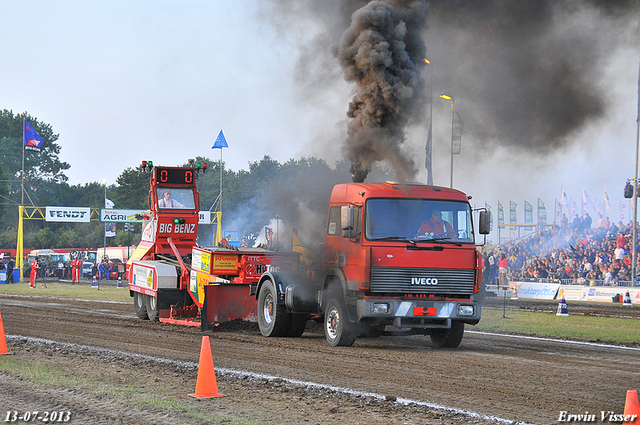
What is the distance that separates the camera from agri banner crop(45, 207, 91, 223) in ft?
169

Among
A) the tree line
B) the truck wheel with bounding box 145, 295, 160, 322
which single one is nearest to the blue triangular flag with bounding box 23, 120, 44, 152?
the tree line

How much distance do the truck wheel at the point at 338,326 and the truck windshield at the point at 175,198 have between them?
7.15m

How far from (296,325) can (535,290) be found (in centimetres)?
2075

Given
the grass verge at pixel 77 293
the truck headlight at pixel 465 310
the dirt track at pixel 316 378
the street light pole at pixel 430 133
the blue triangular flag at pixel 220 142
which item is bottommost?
the grass verge at pixel 77 293

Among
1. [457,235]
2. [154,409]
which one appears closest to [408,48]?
[457,235]

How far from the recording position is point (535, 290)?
31.2m

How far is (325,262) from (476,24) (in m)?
7.61

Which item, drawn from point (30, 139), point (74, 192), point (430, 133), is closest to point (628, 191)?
point (430, 133)

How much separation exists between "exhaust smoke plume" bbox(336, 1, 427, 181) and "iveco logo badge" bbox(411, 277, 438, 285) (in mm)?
3404

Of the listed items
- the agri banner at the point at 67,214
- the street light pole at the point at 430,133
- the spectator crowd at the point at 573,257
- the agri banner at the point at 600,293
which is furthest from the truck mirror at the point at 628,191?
the agri banner at the point at 67,214

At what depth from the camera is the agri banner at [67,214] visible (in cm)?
5156

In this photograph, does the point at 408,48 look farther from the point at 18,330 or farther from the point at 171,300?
the point at 18,330

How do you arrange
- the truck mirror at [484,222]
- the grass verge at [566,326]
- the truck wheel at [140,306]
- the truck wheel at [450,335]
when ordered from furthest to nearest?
the truck wheel at [140,306]
the grass verge at [566,326]
the truck wheel at [450,335]
the truck mirror at [484,222]

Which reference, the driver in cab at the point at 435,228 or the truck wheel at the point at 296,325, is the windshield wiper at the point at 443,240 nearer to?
the driver in cab at the point at 435,228
